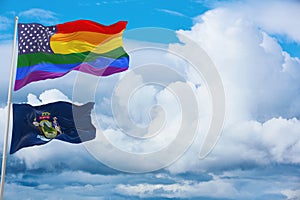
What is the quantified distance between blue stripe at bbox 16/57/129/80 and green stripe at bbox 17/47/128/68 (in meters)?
0.04

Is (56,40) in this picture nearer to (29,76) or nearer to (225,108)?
(29,76)

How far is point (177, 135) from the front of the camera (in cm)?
955

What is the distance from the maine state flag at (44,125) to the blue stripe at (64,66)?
0.44 metres

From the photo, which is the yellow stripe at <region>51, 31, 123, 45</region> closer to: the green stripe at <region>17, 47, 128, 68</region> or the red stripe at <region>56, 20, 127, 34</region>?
the red stripe at <region>56, 20, 127, 34</region>

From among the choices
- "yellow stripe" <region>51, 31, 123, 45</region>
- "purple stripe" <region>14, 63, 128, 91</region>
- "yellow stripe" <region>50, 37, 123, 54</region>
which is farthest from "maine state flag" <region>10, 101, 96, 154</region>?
"yellow stripe" <region>51, 31, 123, 45</region>

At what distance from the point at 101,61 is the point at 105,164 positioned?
6.99 ft

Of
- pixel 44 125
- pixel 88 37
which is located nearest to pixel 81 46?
pixel 88 37

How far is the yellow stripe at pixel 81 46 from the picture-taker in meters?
7.84

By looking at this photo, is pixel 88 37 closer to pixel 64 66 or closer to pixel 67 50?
pixel 67 50

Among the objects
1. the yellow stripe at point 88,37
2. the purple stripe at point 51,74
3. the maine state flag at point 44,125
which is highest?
the yellow stripe at point 88,37

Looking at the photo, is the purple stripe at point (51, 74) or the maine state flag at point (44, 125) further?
the purple stripe at point (51, 74)

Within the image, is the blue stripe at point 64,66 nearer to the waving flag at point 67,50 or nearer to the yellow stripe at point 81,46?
the waving flag at point 67,50

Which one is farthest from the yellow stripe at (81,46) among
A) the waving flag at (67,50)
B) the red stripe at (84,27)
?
the red stripe at (84,27)

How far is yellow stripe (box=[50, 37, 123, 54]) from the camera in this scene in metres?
7.84
